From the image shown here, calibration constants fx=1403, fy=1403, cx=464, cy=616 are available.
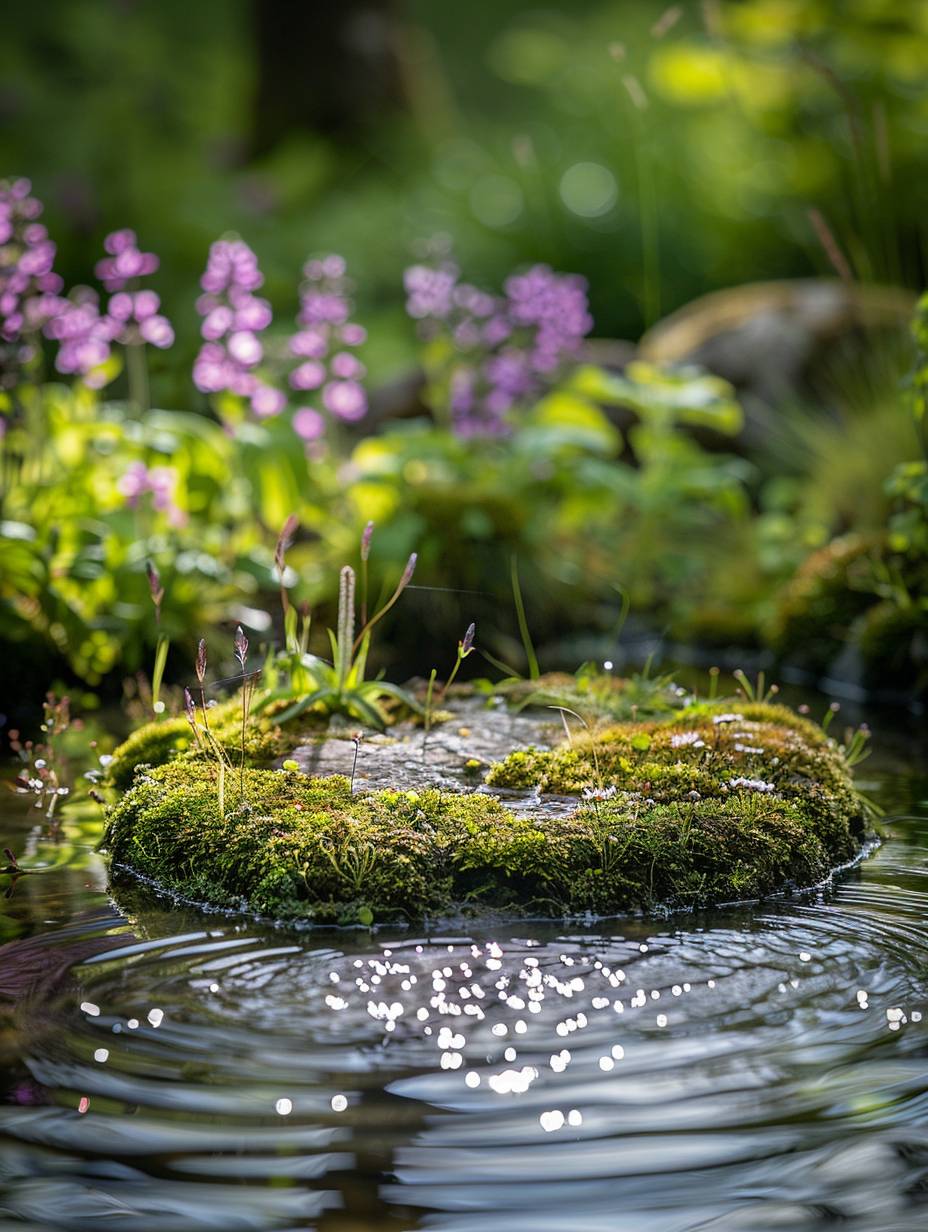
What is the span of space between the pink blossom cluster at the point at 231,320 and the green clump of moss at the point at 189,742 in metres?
2.08

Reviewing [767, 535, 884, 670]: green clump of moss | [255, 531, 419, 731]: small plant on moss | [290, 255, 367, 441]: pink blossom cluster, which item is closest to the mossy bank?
[255, 531, 419, 731]: small plant on moss

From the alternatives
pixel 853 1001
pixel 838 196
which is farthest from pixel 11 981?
pixel 838 196

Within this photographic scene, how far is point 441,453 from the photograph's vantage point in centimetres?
660

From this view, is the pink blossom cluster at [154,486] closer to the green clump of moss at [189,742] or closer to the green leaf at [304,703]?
the green clump of moss at [189,742]

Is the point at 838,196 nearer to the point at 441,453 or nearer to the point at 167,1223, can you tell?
the point at 441,453

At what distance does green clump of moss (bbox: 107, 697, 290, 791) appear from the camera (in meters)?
3.60

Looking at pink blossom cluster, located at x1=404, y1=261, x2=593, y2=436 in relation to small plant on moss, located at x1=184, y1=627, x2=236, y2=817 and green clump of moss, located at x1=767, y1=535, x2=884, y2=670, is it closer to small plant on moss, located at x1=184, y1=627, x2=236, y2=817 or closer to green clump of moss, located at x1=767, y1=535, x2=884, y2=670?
green clump of moss, located at x1=767, y1=535, x2=884, y2=670

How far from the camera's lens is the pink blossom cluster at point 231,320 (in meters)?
5.47

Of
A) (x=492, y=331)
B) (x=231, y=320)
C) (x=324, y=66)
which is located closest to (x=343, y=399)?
(x=231, y=320)

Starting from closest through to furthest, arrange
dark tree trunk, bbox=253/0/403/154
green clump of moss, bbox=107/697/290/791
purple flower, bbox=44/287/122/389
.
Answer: green clump of moss, bbox=107/697/290/791
purple flower, bbox=44/287/122/389
dark tree trunk, bbox=253/0/403/154

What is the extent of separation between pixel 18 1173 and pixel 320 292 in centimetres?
478

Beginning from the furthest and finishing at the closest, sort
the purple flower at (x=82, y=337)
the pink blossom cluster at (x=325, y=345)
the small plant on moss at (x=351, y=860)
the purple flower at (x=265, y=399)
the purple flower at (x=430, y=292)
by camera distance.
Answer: the purple flower at (x=430, y=292) < the pink blossom cluster at (x=325, y=345) < the purple flower at (x=265, y=399) < the purple flower at (x=82, y=337) < the small plant on moss at (x=351, y=860)

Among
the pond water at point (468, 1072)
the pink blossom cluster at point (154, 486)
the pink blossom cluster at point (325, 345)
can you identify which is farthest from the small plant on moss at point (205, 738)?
the pink blossom cluster at point (325, 345)

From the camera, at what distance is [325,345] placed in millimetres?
6113
